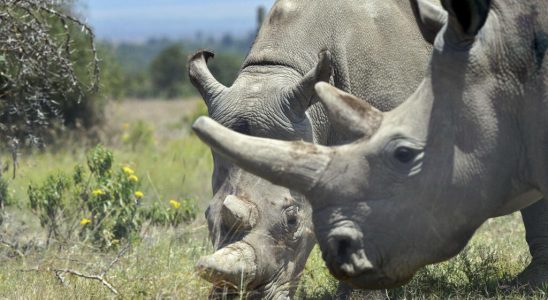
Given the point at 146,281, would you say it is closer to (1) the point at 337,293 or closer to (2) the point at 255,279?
(2) the point at 255,279

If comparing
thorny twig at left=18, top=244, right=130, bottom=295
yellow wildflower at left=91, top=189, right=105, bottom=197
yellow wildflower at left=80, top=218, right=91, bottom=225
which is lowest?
yellow wildflower at left=80, top=218, right=91, bottom=225

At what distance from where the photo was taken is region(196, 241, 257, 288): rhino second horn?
5.88 metres

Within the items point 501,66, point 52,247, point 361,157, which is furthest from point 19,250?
point 501,66

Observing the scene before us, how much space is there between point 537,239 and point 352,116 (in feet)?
8.27

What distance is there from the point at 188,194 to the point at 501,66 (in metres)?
6.14

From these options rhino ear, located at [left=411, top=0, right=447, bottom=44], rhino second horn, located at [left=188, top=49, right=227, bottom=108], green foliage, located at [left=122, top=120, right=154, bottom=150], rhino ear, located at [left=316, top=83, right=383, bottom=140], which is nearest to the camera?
rhino ear, located at [left=316, top=83, right=383, bottom=140]

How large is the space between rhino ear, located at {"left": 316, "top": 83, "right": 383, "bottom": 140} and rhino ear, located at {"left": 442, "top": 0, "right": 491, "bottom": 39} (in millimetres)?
527

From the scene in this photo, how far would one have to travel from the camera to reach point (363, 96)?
23.5 feet

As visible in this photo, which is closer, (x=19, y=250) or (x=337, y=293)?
(x=337, y=293)

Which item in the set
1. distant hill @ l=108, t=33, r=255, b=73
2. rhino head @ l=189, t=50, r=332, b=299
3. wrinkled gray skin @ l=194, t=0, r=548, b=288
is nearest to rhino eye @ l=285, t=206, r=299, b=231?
rhino head @ l=189, t=50, r=332, b=299

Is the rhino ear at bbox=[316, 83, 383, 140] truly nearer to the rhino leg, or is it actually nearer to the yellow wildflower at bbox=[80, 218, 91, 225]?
the rhino leg

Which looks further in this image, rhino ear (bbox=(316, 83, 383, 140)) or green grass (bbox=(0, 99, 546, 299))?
green grass (bbox=(0, 99, 546, 299))

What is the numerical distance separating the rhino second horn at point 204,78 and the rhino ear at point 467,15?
2.04 m

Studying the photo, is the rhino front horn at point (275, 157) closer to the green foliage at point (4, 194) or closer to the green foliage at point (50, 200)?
the green foliage at point (50, 200)
